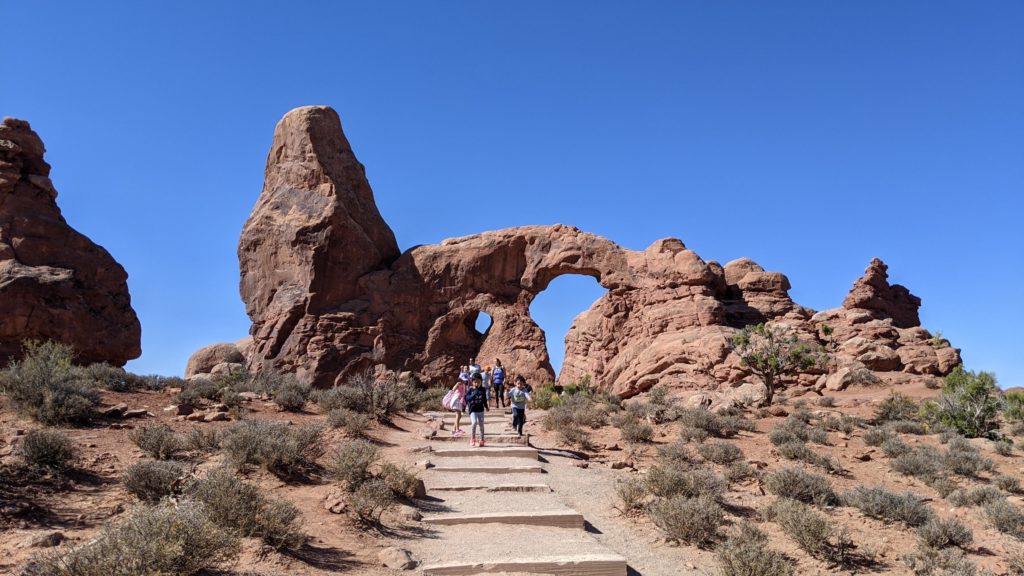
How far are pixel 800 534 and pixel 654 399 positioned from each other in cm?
1184

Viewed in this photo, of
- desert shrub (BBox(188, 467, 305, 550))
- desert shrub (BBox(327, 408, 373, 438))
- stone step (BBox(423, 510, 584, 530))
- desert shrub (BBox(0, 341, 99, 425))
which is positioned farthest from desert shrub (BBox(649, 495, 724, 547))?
desert shrub (BBox(0, 341, 99, 425))

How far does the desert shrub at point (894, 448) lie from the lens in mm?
12984

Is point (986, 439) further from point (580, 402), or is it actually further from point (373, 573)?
point (373, 573)

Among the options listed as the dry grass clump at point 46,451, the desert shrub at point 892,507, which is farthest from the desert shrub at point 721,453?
the dry grass clump at point 46,451

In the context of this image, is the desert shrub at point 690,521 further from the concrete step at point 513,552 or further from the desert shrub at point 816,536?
the concrete step at point 513,552

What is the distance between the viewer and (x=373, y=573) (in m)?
5.72

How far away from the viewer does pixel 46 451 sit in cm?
719

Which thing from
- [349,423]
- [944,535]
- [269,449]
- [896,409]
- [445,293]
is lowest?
[944,535]

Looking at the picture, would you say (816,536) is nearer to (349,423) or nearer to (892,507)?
(892,507)

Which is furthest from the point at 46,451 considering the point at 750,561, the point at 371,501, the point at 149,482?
the point at 750,561

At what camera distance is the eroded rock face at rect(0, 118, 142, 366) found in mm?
19188

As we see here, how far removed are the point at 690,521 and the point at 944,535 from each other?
3711 millimetres

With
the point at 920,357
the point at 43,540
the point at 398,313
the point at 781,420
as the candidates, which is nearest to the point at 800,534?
the point at 43,540

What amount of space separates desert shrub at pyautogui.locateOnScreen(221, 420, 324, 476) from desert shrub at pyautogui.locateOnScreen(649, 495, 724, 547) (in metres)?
5.14
